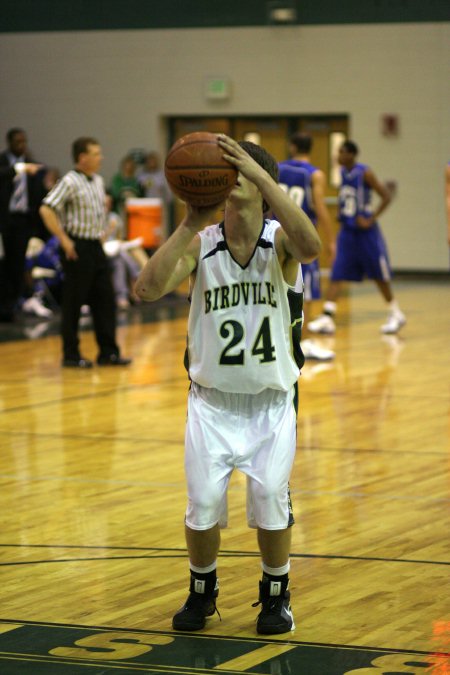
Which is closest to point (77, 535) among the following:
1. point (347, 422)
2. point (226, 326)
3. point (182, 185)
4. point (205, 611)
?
point (205, 611)

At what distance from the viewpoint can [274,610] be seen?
419cm

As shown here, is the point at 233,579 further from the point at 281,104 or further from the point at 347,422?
the point at 281,104

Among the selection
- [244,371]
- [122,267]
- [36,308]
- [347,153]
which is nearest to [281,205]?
[244,371]

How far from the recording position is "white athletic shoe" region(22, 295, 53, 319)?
14.9m

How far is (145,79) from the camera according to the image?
2064 cm

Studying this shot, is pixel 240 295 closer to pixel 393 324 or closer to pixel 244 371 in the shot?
pixel 244 371

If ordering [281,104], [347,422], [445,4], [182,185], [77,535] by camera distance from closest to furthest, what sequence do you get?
[182,185]
[77,535]
[347,422]
[445,4]
[281,104]

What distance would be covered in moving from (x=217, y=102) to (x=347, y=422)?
42.2 feet

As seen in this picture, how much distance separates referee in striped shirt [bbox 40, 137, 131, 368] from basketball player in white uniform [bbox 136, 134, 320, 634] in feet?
20.4

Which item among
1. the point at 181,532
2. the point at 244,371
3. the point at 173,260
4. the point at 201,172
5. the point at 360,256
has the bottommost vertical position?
the point at 181,532

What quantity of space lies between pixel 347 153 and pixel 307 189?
6.69 ft

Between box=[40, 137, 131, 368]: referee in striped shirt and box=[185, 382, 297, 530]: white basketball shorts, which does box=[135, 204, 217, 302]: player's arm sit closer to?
box=[185, 382, 297, 530]: white basketball shorts

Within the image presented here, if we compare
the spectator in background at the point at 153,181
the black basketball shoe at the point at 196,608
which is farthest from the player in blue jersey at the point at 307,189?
the spectator in background at the point at 153,181

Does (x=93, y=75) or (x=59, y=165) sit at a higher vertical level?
(x=93, y=75)
